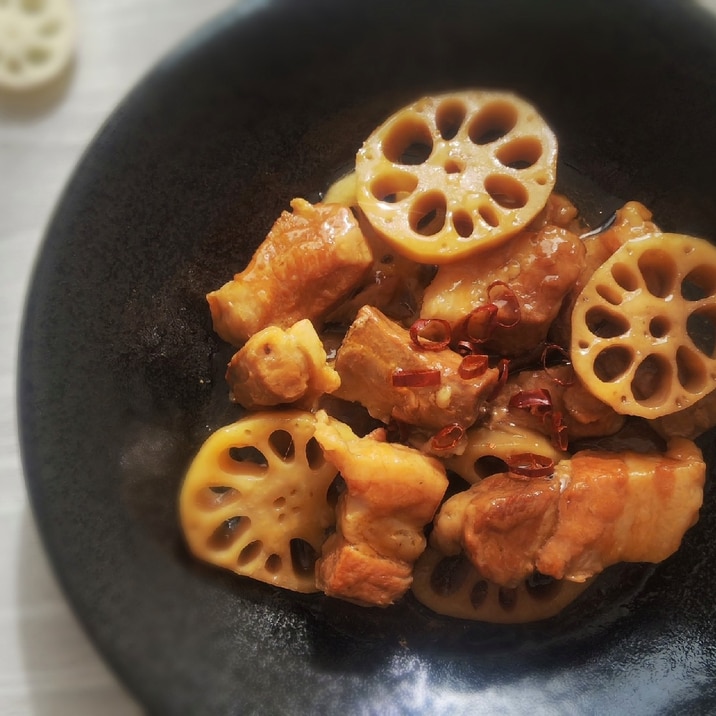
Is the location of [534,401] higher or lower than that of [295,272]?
lower

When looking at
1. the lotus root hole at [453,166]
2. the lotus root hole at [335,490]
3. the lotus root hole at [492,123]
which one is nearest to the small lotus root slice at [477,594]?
the lotus root hole at [335,490]

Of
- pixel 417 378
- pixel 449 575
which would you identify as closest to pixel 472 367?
pixel 417 378

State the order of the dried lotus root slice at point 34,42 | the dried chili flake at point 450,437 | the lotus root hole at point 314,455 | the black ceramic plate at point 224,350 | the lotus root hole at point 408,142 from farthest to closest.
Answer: the dried lotus root slice at point 34,42
the lotus root hole at point 408,142
the lotus root hole at point 314,455
the dried chili flake at point 450,437
the black ceramic plate at point 224,350

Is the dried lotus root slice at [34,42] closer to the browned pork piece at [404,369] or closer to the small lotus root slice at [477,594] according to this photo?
the browned pork piece at [404,369]

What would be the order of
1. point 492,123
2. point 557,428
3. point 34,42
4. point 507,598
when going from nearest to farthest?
point 557,428 < point 507,598 < point 492,123 < point 34,42

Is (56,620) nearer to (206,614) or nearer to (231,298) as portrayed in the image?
(206,614)

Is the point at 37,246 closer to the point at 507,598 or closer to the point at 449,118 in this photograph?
the point at 449,118
